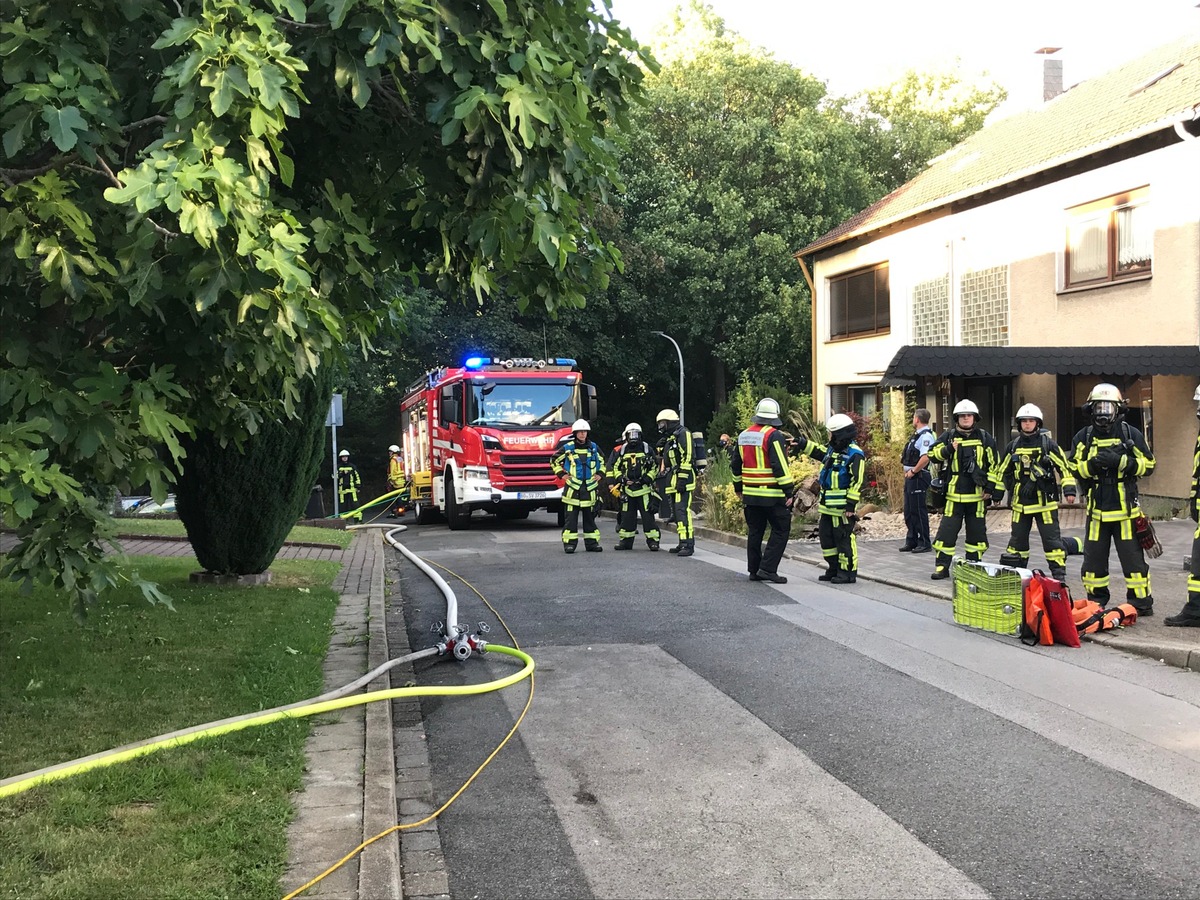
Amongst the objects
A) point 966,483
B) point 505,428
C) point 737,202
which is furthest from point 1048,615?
point 737,202

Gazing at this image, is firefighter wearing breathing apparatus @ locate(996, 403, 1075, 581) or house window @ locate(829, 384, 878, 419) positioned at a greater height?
house window @ locate(829, 384, 878, 419)

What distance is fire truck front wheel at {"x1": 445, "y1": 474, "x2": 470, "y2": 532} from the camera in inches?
835

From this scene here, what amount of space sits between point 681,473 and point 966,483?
4.34 metres

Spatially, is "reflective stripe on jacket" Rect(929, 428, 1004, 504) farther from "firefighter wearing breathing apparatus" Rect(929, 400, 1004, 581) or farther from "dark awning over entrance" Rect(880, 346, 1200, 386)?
"dark awning over entrance" Rect(880, 346, 1200, 386)

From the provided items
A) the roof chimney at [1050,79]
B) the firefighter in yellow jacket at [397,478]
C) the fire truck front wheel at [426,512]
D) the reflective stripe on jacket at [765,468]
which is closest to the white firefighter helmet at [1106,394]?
the reflective stripe on jacket at [765,468]

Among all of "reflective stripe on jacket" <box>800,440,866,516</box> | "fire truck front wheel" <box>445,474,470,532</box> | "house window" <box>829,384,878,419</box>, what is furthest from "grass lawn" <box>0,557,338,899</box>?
"house window" <box>829,384,878,419</box>

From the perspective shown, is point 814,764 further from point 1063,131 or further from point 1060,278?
point 1063,131

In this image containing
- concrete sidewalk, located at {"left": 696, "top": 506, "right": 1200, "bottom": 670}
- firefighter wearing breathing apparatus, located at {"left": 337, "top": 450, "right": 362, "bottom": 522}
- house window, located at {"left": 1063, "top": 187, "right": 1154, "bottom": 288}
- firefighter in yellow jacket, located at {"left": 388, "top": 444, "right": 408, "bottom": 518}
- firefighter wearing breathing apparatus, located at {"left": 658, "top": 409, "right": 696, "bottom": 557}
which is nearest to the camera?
concrete sidewalk, located at {"left": 696, "top": 506, "right": 1200, "bottom": 670}

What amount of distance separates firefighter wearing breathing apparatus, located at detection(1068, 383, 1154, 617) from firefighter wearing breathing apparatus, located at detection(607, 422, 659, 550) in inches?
280

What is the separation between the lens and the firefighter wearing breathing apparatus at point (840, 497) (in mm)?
11320

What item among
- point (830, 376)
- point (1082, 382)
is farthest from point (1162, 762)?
point (830, 376)

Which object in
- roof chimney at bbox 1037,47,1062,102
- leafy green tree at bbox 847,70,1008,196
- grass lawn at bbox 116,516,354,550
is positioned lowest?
grass lawn at bbox 116,516,354,550

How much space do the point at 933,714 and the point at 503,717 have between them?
2.38 metres

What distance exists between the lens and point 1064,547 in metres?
10.0
